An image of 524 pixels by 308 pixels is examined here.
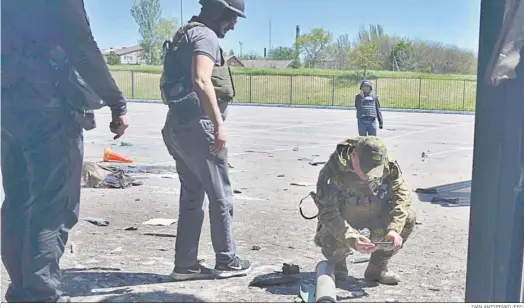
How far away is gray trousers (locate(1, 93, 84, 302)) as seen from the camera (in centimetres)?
262

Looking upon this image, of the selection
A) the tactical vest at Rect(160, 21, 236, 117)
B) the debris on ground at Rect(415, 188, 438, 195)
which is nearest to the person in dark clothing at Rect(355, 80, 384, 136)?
the debris on ground at Rect(415, 188, 438, 195)

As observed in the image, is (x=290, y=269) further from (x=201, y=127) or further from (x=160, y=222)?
(x=160, y=222)

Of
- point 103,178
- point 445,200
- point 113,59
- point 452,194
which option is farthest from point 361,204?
point 103,178

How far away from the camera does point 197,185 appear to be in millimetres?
3633

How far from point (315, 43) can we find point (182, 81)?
1219mm

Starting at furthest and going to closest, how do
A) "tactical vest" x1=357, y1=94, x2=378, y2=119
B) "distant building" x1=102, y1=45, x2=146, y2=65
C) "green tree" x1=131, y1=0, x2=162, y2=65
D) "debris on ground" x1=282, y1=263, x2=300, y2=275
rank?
"tactical vest" x1=357, y1=94, x2=378, y2=119, "debris on ground" x1=282, y1=263, x2=300, y2=275, "distant building" x1=102, y1=45, x2=146, y2=65, "green tree" x1=131, y1=0, x2=162, y2=65

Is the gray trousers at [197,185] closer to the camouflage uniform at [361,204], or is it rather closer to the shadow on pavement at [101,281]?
the shadow on pavement at [101,281]

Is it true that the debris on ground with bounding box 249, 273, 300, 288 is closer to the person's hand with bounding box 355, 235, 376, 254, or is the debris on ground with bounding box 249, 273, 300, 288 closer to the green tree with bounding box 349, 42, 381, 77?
the person's hand with bounding box 355, 235, 376, 254

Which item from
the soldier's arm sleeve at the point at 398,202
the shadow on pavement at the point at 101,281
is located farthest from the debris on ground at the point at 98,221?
the soldier's arm sleeve at the point at 398,202

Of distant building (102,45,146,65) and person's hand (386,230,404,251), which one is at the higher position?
distant building (102,45,146,65)

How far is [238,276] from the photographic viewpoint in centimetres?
371

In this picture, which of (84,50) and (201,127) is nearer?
(84,50)

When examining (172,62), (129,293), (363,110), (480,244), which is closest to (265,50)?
(172,62)

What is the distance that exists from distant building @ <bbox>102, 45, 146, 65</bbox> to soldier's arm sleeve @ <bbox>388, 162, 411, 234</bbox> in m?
1.54
